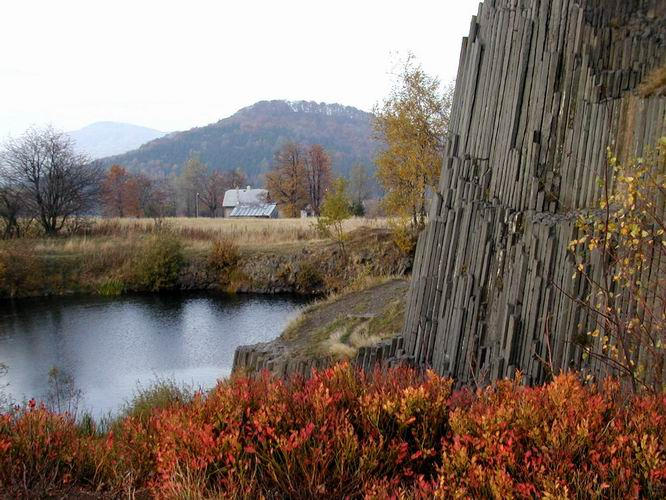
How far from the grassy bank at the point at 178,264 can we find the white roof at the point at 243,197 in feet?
146

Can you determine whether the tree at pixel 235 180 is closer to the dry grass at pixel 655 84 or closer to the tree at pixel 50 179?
the tree at pixel 50 179

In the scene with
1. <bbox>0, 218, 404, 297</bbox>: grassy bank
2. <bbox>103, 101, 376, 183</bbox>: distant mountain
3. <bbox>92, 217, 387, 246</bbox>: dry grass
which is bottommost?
<bbox>0, 218, 404, 297</bbox>: grassy bank

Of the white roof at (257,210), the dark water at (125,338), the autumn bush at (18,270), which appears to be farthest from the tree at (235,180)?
the dark water at (125,338)

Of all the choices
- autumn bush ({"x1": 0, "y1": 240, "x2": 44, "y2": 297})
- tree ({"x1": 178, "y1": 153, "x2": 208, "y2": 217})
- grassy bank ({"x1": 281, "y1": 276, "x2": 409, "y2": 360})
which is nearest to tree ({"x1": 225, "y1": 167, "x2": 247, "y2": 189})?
tree ({"x1": 178, "y1": 153, "x2": 208, "y2": 217})

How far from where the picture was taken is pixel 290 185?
62188mm

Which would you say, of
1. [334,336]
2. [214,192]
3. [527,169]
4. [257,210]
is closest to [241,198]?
[214,192]

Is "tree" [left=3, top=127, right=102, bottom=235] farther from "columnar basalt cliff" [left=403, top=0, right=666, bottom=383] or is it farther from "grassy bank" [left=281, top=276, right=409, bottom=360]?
"columnar basalt cliff" [left=403, top=0, right=666, bottom=383]

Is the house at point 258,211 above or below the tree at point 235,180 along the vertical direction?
below

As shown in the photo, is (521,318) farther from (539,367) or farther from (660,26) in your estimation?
(660,26)

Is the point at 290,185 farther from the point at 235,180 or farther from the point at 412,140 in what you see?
the point at 412,140

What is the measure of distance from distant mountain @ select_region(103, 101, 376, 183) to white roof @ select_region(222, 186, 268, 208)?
3090 cm

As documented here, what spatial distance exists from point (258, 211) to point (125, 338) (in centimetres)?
4868

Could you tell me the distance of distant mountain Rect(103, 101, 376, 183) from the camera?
394ft

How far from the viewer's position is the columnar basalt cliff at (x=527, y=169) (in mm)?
6879
